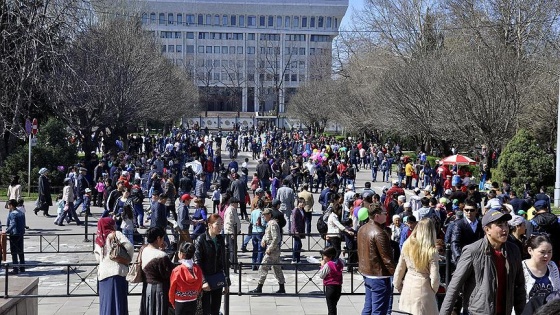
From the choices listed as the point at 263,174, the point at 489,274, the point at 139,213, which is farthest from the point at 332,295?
the point at 263,174

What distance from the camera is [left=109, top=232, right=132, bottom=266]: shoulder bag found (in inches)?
359

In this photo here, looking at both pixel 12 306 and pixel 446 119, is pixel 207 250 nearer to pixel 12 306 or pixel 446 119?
pixel 12 306

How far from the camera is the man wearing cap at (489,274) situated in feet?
21.4

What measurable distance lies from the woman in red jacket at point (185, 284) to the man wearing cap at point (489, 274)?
3212 millimetres

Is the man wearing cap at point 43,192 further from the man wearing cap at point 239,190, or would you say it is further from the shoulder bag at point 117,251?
the shoulder bag at point 117,251

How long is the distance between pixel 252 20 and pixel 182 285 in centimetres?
11885

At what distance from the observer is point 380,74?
4828cm

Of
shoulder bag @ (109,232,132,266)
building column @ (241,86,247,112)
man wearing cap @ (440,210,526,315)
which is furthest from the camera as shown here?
building column @ (241,86,247,112)

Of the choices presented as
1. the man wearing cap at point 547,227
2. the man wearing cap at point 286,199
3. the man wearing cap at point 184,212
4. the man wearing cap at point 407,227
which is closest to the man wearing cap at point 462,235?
the man wearing cap at point 547,227

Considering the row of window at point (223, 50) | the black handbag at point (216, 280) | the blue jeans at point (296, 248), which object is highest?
the row of window at point (223, 50)

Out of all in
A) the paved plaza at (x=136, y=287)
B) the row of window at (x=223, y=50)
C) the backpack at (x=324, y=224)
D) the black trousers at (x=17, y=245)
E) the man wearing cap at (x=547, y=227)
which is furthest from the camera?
the row of window at (x=223, y=50)

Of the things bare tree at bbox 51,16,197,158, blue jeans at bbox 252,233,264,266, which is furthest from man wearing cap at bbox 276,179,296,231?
bare tree at bbox 51,16,197,158

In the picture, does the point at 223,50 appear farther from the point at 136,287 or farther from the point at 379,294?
the point at 379,294

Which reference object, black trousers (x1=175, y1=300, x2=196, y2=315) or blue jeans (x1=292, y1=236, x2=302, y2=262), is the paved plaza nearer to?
blue jeans (x1=292, y1=236, x2=302, y2=262)
